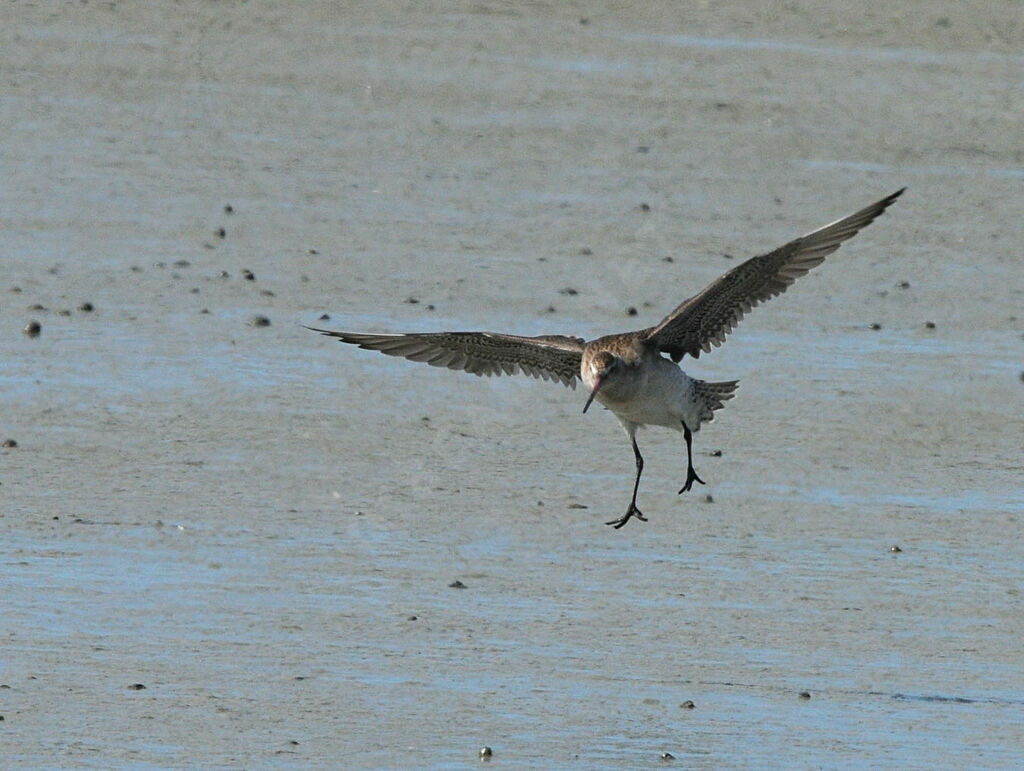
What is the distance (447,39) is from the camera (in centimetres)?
1491

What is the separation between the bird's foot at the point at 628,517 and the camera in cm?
748

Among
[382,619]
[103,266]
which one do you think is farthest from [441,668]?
[103,266]

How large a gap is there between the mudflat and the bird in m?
0.32

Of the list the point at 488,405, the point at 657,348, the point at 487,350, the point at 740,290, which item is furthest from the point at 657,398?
the point at 488,405

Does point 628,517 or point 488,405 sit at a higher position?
point 488,405

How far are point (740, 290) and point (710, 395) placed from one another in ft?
1.39

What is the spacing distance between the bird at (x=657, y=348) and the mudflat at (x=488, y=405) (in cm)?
32

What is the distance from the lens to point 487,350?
8.19m

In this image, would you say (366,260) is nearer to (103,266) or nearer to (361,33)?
(103,266)

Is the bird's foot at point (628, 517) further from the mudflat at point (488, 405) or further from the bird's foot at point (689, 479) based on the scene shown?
the bird's foot at point (689, 479)

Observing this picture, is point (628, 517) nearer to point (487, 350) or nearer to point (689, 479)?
point (689, 479)

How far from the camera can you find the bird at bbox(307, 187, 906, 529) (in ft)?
25.4

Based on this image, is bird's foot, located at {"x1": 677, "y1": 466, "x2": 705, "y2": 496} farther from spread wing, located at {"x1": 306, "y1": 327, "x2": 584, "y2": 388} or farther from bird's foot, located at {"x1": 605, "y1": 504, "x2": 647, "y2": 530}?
spread wing, located at {"x1": 306, "y1": 327, "x2": 584, "y2": 388}

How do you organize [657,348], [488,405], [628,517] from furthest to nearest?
[488,405], [657,348], [628,517]
